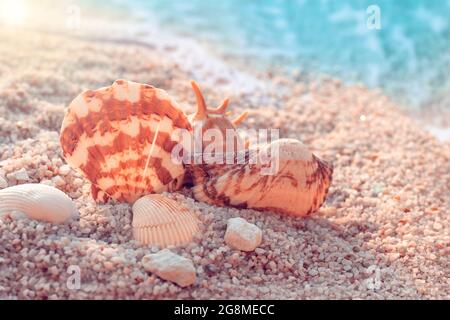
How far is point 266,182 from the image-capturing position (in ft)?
7.70

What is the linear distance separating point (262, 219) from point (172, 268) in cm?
59

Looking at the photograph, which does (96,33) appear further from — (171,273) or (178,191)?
(171,273)

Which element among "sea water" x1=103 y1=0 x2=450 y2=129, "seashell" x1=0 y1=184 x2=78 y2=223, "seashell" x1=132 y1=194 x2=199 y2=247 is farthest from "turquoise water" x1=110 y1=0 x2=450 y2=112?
"seashell" x1=0 y1=184 x2=78 y2=223

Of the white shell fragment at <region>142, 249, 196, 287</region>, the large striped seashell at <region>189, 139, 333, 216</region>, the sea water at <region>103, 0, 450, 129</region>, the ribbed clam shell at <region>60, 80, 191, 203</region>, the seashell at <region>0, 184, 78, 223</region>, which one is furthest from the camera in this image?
the sea water at <region>103, 0, 450, 129</region>

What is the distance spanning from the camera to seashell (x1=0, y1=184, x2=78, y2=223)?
203 centimetres

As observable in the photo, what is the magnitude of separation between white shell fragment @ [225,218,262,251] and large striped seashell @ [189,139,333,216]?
0.23 metres

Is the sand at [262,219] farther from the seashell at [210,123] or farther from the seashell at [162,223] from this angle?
the seashell at [210,123]

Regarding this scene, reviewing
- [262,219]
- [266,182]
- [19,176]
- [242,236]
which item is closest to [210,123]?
[266,182]

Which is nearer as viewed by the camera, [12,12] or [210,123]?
[210,123]

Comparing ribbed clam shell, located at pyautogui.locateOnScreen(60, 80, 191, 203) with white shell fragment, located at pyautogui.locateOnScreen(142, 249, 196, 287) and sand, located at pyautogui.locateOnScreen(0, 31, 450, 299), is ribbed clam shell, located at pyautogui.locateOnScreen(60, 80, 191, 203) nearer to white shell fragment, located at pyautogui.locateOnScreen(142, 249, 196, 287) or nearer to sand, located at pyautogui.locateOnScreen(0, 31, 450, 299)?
sand, located at pyautogui.locateOnScreen(0, 31, 450, 299)

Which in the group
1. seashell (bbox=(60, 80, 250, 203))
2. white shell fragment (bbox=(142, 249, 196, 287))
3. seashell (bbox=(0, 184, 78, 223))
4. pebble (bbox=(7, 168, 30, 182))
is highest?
seashell (bbox=(60, 80, 250, 203))

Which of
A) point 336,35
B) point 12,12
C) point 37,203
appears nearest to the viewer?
point 37,203

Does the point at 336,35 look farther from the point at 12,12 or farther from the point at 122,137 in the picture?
the point at 122,137

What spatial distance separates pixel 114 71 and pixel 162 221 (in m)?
2.31
